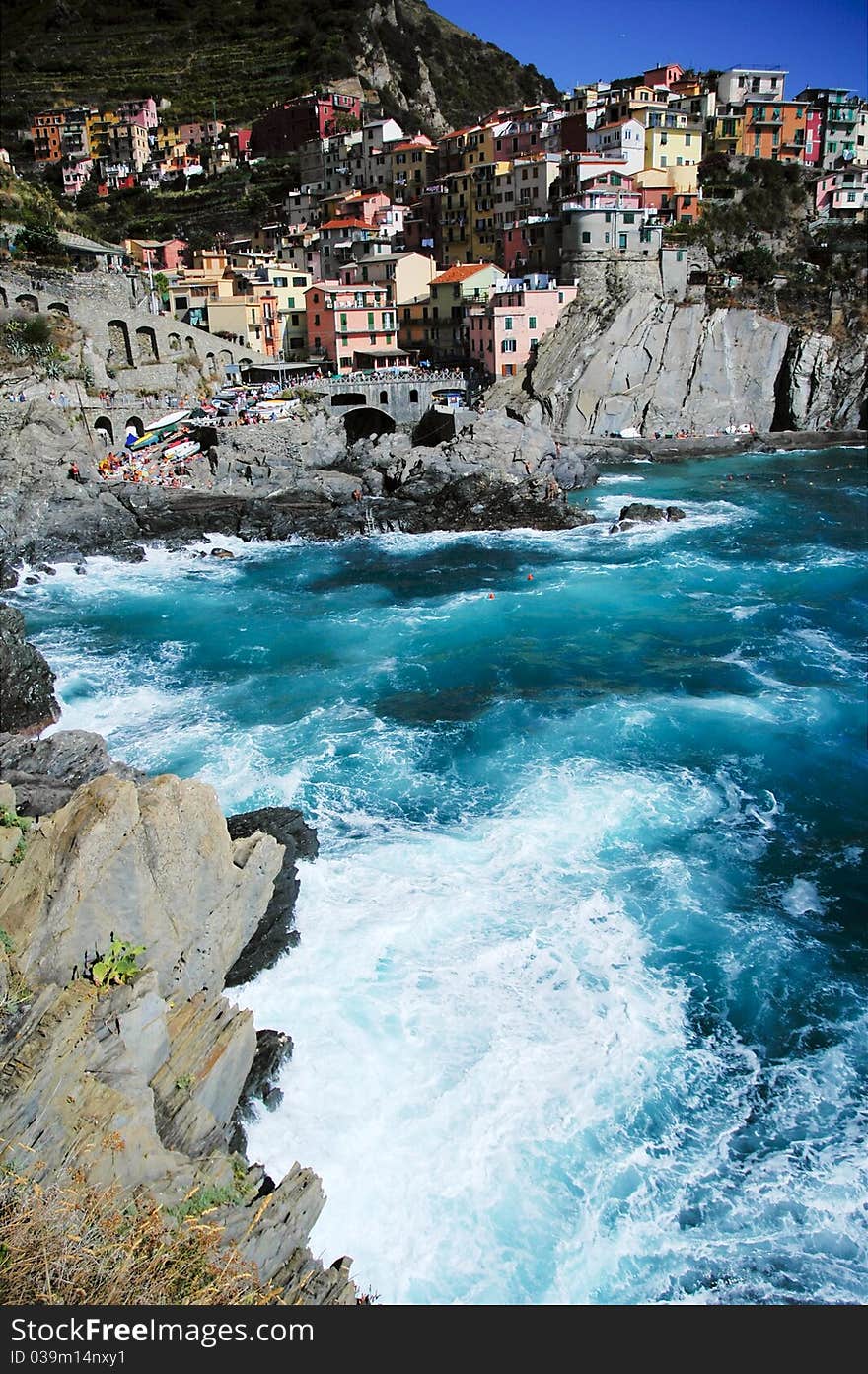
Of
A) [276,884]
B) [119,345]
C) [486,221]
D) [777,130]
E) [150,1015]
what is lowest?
[276,884]

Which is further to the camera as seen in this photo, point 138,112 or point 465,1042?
point 138,112

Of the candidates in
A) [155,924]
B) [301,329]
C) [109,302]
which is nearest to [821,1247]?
[155,924]

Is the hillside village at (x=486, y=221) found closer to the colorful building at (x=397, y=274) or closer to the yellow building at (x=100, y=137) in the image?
the colorful building at (x=397, y=274)

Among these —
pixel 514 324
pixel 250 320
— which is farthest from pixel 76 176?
pixel 514 324

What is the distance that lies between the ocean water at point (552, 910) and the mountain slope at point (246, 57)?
336 ft

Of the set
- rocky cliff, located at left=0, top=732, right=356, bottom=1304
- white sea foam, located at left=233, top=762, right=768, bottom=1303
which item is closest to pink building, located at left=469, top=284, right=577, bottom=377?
white sea foam, located at left=233, top=762, right=768, bottom=1303

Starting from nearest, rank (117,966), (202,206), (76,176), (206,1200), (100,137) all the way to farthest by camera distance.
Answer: (206,1200) → (117,966) → (202,206) → (76,176) → (100,137)

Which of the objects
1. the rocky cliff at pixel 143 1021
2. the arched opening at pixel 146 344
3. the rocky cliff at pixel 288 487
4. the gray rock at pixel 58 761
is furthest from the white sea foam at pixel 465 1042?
the arched opening at pixel 146 344

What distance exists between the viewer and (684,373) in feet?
226

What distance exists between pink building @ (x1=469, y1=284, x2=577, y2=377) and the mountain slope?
59.5 m

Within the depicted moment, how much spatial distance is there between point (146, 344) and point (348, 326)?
14626 millimetres

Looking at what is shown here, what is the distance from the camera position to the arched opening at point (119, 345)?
61.4 metres

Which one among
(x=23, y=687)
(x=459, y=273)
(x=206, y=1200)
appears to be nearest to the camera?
(x=206, y=1200)

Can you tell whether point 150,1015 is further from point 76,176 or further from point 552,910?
point 76,176
